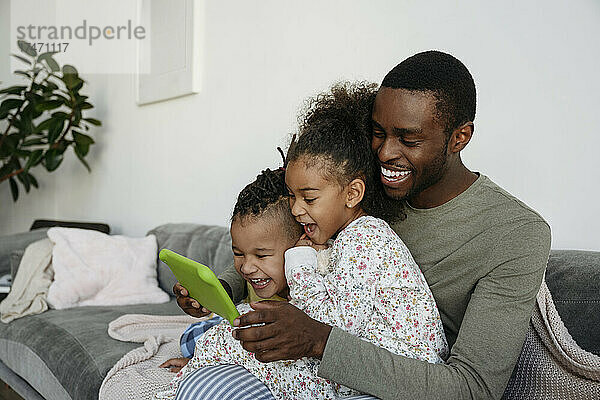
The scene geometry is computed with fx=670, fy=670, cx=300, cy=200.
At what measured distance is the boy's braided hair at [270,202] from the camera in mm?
1569

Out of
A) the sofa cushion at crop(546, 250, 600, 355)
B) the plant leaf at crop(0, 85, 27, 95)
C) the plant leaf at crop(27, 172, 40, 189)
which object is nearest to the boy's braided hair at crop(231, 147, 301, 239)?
the sofa cushion at crop(546, 250, 600, 355)

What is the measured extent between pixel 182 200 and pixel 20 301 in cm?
108

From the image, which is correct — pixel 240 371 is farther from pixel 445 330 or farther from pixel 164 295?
pixel 164 295

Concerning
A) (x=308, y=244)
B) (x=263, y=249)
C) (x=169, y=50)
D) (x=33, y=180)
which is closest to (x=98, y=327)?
(x=263, y=249)

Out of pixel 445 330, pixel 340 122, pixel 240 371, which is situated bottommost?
pixel 240 371

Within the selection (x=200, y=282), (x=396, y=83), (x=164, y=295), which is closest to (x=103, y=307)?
(x=164, y=295)

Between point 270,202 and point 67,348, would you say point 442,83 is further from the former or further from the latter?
point 67,348

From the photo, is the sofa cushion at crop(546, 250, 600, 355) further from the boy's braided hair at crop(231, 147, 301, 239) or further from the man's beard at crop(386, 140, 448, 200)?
the boy's braided hair at crop(231, 147, 301, 239)

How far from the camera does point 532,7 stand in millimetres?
1959

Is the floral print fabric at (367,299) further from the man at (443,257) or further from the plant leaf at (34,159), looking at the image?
the plant leaf at (34,159)

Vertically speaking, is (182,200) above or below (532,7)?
below

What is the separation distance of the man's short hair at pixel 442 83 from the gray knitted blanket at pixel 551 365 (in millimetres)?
399

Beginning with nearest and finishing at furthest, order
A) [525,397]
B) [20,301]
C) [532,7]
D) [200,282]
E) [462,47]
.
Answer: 1. [200,282]
2. [525,397]
3. [532,7]
4. [462,47]
5. [20,301]

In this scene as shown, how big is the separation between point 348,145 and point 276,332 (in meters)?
0.48
